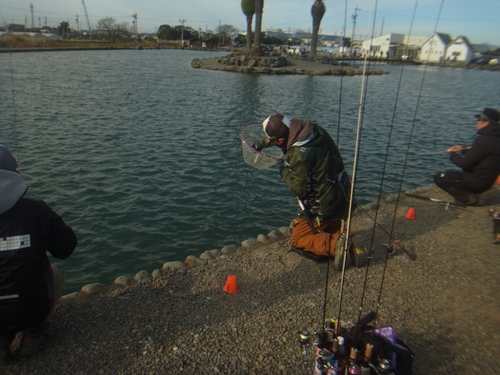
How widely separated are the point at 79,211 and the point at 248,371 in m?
6.39

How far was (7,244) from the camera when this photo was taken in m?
3.03

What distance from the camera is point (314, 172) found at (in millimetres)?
4867

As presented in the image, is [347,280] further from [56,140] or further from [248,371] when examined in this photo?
[56,140]

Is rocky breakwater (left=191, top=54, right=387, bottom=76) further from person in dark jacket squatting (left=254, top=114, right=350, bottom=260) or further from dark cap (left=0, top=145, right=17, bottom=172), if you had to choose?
dark cap (left=0, top=145, right=17, bottom=172)

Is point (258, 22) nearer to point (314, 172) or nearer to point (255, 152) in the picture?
point (255, 152)

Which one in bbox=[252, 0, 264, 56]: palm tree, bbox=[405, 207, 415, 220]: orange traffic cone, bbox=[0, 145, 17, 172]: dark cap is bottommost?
bbox=[405, 207, 415, 220]: orange traffic cone

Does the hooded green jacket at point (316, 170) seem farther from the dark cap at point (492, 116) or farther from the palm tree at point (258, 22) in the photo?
the palm tree at point (258, 22)

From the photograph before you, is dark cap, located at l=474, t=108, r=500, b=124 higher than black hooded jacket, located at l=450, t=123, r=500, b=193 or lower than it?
higher

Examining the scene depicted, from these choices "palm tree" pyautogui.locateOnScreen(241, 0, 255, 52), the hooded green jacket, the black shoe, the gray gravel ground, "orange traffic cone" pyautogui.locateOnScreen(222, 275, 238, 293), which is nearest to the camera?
the gray gravel ground


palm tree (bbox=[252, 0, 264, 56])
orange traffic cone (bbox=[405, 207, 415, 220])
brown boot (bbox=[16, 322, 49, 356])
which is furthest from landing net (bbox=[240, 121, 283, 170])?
palm tree (bbox=[252, 0, 264, 56])

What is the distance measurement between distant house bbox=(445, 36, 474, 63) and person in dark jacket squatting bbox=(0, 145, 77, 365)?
10790cm

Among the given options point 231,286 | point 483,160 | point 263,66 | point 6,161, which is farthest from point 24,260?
point 263,66

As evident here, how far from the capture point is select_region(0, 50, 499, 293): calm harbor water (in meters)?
7.42

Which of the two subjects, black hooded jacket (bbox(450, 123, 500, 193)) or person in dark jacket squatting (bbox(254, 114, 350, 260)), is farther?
black hooded jacket (bbox(450, 123, 500, 193))
